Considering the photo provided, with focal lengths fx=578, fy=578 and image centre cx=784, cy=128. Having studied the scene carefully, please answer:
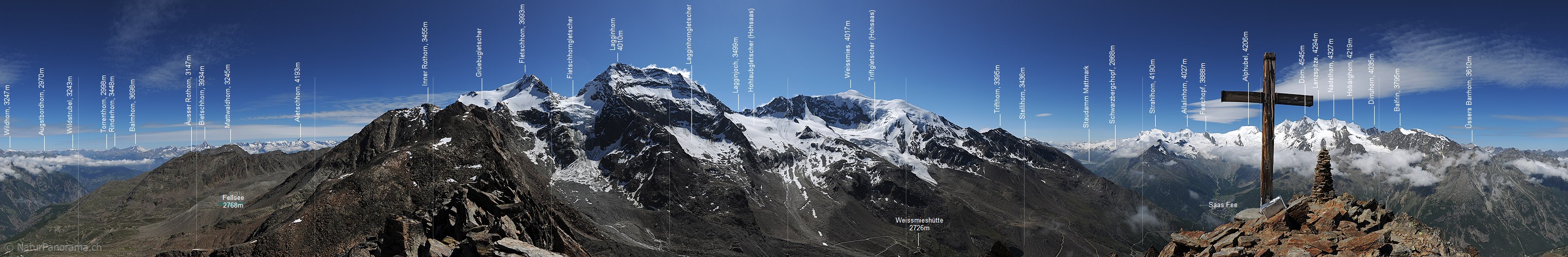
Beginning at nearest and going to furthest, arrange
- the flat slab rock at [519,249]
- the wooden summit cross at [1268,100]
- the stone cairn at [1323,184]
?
the wooden summit cross at [1268,100] < the flat slab rock at [519,249] < the stone cairn at [1323,184]

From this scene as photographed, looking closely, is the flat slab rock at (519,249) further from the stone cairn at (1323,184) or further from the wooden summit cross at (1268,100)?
the stone cairn at (1323,184)

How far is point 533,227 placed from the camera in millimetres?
24828

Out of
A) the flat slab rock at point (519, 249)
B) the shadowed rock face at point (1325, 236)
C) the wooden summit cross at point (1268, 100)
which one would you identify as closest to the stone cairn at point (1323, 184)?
the shadowed rock face at point (1325, 236)

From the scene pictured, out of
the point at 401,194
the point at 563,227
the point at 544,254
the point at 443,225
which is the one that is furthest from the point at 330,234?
the point at 544,254

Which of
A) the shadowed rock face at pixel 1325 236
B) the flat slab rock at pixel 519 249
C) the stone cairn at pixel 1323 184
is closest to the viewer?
the shadowed rock face at pixel 1325 236

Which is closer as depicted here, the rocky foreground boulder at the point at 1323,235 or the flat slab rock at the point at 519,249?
the rocky foreground boulder at the point at 1323,235

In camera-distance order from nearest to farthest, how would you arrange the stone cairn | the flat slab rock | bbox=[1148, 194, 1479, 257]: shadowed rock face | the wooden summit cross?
1. bbox=[1148, 194, 1479, 257]: shadowed rock face
2. the wooden summit cross
3. the flat slab rock
4. the stone cairn

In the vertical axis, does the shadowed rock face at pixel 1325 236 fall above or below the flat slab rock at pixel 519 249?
above

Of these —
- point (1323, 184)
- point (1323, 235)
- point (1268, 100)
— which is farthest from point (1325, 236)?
point (1323, 184)

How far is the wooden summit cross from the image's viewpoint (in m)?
13.5

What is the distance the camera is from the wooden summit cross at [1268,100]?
13547 millimetres

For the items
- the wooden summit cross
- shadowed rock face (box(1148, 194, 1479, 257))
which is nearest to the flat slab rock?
shadowed rock face (box(1148, 194, 1479, 257))

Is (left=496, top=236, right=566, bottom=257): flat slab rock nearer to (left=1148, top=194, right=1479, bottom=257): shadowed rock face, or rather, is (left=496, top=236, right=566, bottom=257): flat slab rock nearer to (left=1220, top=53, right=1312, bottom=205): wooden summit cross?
(left=1148, top=194, right=1479, bottom=257): shadowed rock face

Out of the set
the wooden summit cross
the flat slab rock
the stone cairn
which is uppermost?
the wooden summit cross
